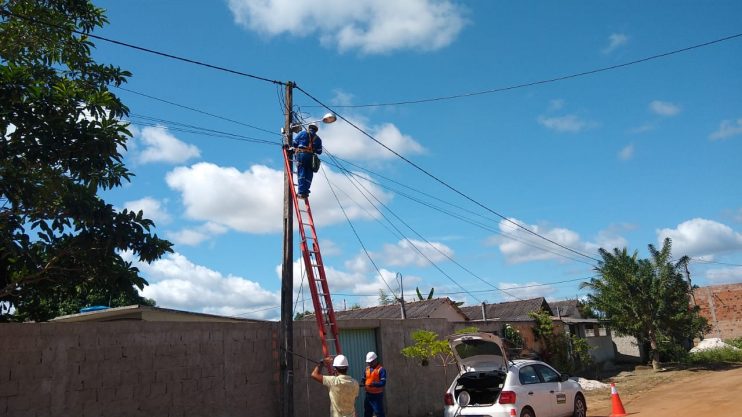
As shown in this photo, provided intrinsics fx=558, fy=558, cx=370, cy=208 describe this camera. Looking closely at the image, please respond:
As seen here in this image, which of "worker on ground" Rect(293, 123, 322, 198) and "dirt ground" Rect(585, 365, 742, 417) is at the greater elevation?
"worker on ground" Rect(293, 123, 322, 198)

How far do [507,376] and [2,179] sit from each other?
8.60 meters

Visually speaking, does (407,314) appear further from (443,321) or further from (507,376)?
(507,376)

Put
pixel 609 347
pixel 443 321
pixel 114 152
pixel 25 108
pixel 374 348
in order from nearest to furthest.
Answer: pixel 25 108
pixel 114 152
pixel 374 348
pixel 443 321
pixel 609 347

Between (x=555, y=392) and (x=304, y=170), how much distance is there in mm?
6722

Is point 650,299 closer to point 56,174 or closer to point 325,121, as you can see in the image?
point 325,121

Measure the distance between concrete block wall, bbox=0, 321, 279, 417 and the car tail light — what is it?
4.12m

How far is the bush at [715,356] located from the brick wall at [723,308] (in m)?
11.5

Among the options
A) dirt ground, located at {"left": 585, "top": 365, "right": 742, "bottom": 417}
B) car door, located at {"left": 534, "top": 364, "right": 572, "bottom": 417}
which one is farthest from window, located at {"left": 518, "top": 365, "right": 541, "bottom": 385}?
dirt ground, located at {"left": 585, "top": 365, "right": 742, "bottom": 417}

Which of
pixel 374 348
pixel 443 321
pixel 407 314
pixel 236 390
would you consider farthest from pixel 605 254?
pixel 236 390

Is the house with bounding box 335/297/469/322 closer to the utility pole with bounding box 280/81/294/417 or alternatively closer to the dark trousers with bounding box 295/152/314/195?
the utility pole with bounding box 280/81/294/417

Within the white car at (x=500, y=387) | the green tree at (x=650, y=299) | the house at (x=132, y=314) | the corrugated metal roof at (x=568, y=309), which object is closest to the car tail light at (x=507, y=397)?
the white car at (x=500, y=387)

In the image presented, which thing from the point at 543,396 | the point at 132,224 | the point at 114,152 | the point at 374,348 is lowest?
the point at 543,396

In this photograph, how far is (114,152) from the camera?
827 centimetres

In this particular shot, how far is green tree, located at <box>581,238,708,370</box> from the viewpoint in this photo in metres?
25.9
